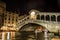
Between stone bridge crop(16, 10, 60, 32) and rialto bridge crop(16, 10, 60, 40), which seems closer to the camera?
rialto bridge crop(16, 10, 60, 40)

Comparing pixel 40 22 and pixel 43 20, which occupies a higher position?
pixel 43 20

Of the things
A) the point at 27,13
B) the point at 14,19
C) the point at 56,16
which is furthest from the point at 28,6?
the point at 56,16

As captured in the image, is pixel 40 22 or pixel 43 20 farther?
pixel 40 22

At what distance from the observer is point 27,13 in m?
32.0

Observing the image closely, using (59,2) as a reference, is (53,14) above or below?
below

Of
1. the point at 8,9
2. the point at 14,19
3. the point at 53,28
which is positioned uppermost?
the point at 8,9

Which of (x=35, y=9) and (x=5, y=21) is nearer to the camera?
(x=5, y=21)

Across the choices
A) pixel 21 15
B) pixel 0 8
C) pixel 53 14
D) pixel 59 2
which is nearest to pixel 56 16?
pixel 53 14

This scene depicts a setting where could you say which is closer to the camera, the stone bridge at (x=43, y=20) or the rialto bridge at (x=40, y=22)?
the rialto bridge at (x=40, y=22)

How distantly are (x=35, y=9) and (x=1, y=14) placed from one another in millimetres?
8935

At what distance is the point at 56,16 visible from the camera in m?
31.0

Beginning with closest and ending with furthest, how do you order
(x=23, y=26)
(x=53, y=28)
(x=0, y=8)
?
(x=0, y=8)
(x=53, y=28)
(x=23, y=26)

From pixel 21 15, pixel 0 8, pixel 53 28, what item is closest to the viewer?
pixel 0 8

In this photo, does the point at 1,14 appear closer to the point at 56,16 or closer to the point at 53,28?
the point at 53,28
